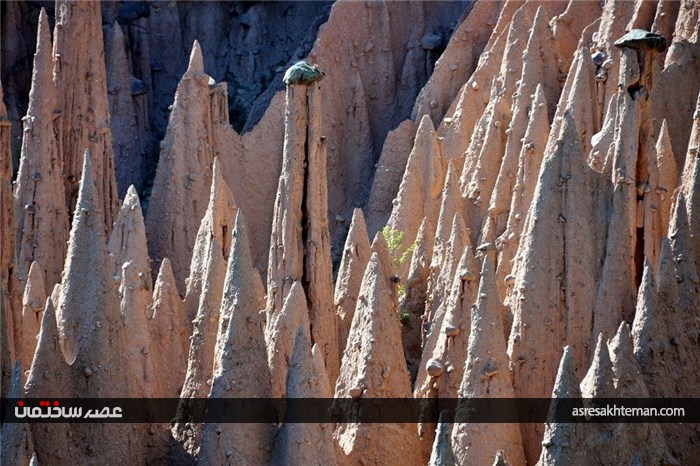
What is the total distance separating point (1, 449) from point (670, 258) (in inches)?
284

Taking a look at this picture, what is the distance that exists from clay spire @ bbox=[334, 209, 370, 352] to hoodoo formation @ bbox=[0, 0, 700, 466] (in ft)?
0.11

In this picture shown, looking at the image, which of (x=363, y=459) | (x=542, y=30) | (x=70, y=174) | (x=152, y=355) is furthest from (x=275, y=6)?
(x=363, y=459)

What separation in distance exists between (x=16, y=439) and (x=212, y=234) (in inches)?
283

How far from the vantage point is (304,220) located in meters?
24.0

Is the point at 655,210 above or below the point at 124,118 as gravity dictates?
below

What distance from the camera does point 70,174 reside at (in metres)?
30.1

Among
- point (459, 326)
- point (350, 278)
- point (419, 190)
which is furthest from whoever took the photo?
point (419, 190)

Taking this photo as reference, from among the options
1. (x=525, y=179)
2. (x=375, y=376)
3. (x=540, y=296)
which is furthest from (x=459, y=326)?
(x=525, y=179)

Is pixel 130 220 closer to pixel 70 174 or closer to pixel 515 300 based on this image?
pixel 70 174

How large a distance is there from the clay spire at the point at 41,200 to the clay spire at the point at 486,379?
8898 millimetres

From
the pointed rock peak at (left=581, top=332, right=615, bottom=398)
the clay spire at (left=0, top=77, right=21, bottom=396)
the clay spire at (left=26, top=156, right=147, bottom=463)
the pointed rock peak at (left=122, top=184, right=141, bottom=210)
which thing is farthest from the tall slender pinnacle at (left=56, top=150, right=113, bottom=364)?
the pointed rock peak at (left=581, top=332, right=615, bottom=398)

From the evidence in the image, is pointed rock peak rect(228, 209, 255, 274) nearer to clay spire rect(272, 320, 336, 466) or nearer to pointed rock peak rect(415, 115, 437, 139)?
clay spire rect(272, 320, 336, 466)

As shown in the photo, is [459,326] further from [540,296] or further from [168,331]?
[168,331]

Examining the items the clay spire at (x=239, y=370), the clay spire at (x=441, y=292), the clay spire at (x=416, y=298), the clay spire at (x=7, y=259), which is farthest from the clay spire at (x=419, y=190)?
the clay spire at (x=239, y=370)
